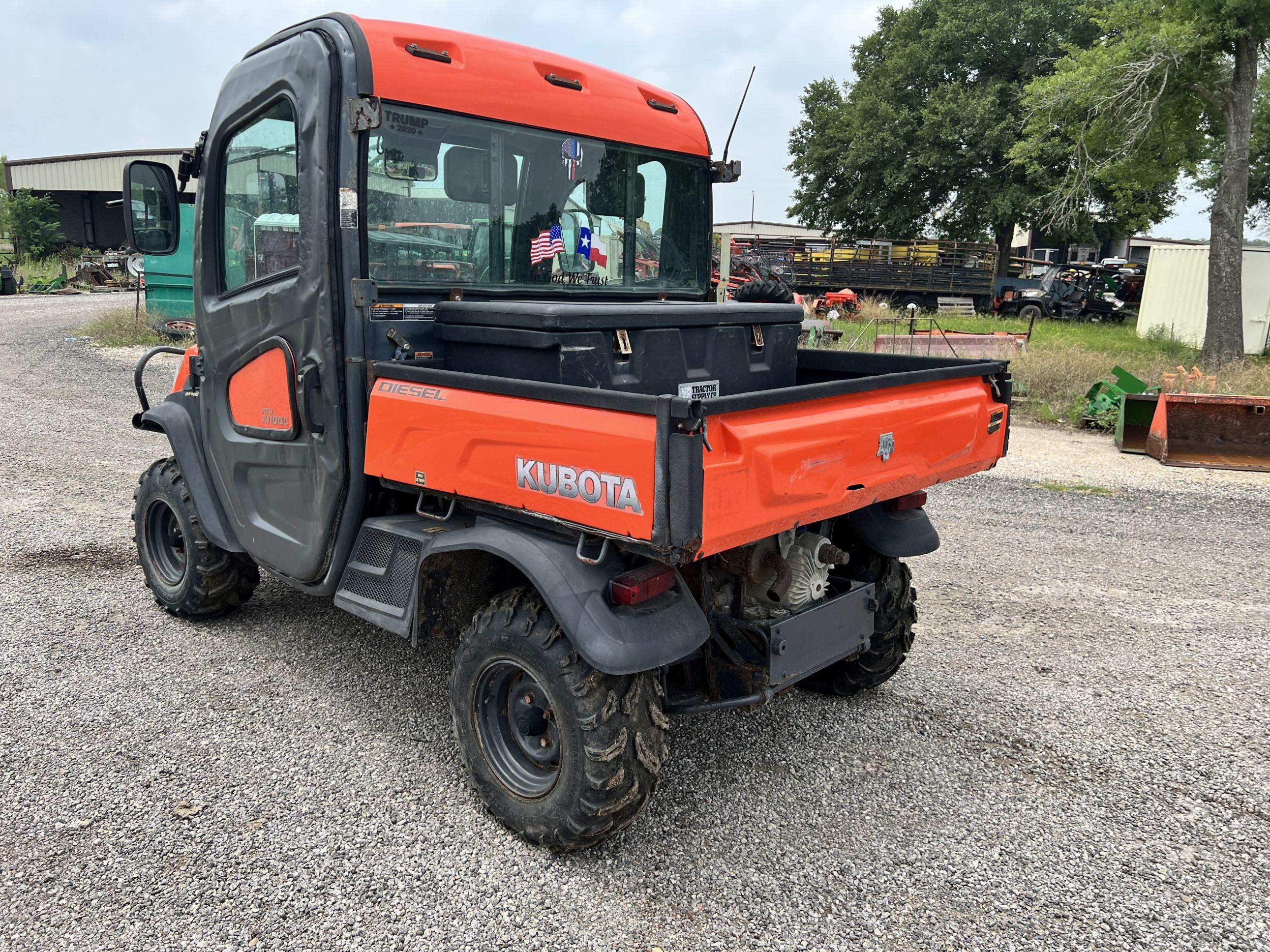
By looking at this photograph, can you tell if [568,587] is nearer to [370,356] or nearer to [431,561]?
[431,561]

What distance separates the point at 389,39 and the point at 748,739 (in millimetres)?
2972

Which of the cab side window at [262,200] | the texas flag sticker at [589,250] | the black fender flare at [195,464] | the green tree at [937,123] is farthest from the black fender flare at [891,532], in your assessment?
the green tree at [937,123]

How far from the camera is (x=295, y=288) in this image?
11.2ft

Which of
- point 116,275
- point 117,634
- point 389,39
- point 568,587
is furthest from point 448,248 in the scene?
point 116,275

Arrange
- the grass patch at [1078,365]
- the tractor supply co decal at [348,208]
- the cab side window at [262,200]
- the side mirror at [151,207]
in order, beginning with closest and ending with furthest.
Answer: the tractor supply co decal at [348,208] < the cab side window at [262,200] < the side mirror at [151,207] < the grass patch at [1078,365]

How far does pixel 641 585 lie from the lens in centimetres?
268

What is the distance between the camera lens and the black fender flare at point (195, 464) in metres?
4.21

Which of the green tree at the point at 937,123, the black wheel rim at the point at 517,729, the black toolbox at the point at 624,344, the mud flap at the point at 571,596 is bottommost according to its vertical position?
the black wheel rim at the point at 517,729

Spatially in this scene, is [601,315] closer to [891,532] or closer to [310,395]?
[310,395]

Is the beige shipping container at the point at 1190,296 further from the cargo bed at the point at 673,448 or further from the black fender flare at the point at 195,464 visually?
the black fender flare at the point at 195,464

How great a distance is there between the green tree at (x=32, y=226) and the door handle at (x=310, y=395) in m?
42.4

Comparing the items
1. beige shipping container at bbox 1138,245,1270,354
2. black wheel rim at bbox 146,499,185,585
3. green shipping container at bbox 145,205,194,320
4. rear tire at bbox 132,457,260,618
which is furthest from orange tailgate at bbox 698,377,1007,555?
beige shipping container at bbox 1138,245,1270,354

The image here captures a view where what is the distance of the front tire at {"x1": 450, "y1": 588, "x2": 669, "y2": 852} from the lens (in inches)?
107

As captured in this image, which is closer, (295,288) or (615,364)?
(615,364)
